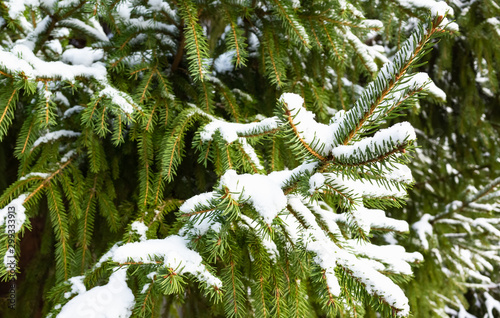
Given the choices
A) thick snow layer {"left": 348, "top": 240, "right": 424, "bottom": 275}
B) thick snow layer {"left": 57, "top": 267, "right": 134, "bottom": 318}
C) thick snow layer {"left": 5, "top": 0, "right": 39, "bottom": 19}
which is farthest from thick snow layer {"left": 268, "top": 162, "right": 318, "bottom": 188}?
thick snow layer {"left": 5, "top": 0, "right": 39, "bottom": 19}

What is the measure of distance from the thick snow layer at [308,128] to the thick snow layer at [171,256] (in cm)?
48

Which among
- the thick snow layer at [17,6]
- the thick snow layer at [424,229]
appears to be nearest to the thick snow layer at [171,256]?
the thick snow layer at [17,6]

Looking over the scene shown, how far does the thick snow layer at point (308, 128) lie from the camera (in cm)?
73

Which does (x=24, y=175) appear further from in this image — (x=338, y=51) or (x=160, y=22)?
(x=338, y=51)

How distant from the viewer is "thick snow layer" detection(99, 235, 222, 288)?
3.10 feet

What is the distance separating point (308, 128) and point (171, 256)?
0.55 meters

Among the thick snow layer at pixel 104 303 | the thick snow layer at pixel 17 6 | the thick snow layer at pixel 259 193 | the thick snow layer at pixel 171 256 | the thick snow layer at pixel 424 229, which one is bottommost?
the thick snow layer at pixel 424 229

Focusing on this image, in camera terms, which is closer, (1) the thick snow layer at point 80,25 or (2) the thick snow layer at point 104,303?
(2) the thick snow layer at point 104,303

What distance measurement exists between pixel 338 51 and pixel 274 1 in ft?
1.35

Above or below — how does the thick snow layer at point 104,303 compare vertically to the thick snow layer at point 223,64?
below

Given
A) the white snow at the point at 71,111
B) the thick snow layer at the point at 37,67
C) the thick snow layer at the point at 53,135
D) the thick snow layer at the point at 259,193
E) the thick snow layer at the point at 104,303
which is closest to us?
the thick snow layer at the point at 259,193

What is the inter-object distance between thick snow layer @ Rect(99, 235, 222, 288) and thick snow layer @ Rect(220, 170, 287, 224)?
26cm

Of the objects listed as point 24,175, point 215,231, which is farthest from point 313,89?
point 24,175

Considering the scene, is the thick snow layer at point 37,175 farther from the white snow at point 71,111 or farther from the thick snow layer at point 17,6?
the thick snow layer at point 17,6
